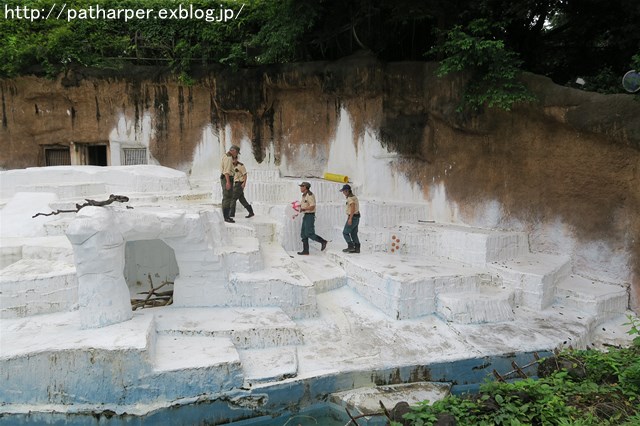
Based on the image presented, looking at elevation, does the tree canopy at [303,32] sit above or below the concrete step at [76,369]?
above

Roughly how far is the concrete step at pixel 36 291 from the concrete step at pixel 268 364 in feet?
8.56

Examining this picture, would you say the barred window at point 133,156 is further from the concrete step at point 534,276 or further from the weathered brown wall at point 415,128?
the concrete step at point 534,276

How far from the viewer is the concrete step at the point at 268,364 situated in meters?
6.52

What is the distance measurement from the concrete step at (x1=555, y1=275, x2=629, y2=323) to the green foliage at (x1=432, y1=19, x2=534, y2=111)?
344 cm

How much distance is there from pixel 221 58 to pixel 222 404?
1140cm

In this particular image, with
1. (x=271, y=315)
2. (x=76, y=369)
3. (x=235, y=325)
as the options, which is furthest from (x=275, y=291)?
(x=76, y=369)

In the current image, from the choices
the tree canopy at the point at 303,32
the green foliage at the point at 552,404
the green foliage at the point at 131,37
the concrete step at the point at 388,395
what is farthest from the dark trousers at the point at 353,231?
the green foliage at the point at 131,37

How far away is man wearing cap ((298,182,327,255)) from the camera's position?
10336mm

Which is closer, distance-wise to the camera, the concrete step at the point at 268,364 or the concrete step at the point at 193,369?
the concrete step at the point at 193,369

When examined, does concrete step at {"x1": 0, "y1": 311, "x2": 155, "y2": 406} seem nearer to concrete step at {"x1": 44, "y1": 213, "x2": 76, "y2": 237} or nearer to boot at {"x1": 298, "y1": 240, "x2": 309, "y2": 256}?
concrete step at {"x1": 44, "y1": 213, "x2": 76, "y2": 237}

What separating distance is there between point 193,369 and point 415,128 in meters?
8.32

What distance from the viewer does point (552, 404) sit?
479cm

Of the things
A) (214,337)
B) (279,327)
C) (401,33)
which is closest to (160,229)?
(214,337)

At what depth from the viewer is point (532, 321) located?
8.45 metres
